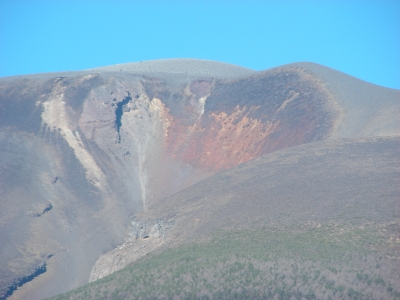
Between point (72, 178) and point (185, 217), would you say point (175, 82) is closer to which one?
point (72, 178)

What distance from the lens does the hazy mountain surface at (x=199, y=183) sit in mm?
23016

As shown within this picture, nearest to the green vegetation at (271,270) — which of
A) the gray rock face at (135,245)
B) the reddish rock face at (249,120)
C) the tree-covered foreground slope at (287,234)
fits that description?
the tree-covered foreground slope at (287,234)

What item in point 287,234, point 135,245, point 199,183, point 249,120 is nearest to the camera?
point 287,234

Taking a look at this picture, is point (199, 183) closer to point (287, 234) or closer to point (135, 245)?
point (135, 245)

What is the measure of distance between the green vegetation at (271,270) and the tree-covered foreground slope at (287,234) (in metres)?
0.04

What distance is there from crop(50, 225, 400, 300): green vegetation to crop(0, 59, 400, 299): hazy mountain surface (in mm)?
90

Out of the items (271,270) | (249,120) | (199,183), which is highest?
(249,120)

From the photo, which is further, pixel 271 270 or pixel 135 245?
pixel 135 245

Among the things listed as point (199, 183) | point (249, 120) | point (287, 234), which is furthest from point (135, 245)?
point (249, 120)

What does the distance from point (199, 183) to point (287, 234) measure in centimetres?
1716

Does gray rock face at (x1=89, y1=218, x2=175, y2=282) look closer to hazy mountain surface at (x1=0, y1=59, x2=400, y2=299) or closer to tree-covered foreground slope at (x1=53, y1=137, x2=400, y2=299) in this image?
hazy mountain surface at (x1=0, y1=59, x2=400, y2=299)

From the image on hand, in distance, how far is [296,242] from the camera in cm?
2569

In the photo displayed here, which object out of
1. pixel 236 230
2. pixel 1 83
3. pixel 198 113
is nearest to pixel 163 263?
pixel 236 230

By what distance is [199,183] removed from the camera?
4384 cm
